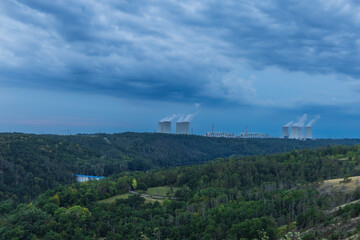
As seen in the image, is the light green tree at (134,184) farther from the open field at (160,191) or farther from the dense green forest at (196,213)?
the open field at (160,191)

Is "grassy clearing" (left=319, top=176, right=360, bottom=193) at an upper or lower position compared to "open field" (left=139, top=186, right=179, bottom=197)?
upper

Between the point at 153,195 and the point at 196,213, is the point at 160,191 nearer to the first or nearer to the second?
the point at 153,195

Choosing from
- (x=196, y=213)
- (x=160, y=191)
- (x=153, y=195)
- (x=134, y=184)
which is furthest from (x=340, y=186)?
(x=134, y=184)

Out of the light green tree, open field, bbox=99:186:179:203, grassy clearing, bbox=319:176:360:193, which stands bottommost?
open field, bbox=99:186:179:203

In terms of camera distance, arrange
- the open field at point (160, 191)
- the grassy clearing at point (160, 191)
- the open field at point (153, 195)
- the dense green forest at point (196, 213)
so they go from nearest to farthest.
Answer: the dense green forest at point (196, 213) → the open field at point (153, 195) → the open field at point (160, 191) → the grassy clearing at point (160, 191)

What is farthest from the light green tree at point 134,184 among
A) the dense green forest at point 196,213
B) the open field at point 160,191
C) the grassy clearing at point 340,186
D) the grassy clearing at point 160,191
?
the grassy clearing at point 340,186

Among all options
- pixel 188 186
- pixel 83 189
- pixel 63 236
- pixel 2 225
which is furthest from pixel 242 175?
pixel 2 225

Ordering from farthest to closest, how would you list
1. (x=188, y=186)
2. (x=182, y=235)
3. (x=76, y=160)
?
(x=76, y=160)
(x=188, y=186)
(x=182, y=235)

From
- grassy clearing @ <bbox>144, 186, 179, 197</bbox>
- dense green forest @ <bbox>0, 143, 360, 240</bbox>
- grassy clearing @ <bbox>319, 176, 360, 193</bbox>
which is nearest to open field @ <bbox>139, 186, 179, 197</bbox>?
grassy clearing @ <bbox>144, 186, 179, 197</bbox>

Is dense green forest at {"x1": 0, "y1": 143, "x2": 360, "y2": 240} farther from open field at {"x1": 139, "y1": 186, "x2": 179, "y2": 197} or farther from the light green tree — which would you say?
open field at {"x1": 139, "y1": 186, "x2": 179, "y2": 197}

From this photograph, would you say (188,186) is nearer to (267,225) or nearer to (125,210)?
(125,210)

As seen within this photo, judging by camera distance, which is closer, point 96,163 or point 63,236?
point 63,236
